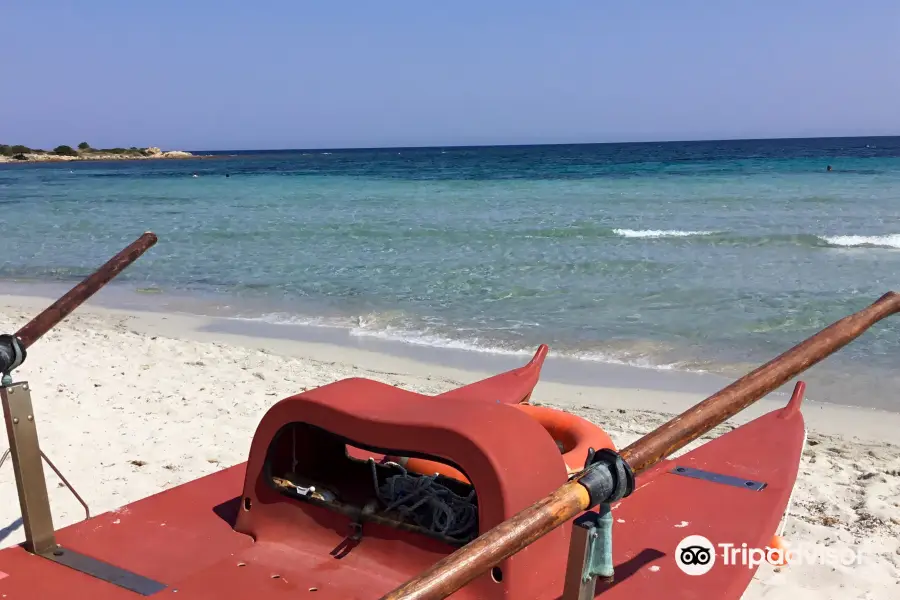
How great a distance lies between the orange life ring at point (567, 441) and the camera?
3287 mm

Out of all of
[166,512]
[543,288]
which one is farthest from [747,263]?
[166,512]

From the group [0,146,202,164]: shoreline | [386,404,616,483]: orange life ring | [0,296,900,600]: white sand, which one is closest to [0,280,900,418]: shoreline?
[0,296,900,600]: white sand

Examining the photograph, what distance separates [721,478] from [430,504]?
150cm

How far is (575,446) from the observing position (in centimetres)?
380

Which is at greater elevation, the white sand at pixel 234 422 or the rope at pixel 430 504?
the rope at pixel 430 504

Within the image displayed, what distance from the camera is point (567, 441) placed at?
3928 mm

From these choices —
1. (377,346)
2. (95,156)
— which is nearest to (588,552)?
(377,346)

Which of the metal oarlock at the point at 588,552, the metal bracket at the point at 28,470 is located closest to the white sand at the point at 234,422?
the metal bracket at the point at 28,470

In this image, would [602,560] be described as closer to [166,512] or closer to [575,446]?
[575,446]

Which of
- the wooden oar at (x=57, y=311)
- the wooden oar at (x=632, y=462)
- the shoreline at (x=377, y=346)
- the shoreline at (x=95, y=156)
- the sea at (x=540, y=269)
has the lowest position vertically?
the shoreline at (x=377, y=346)

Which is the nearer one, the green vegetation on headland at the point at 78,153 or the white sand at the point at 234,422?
the white sand at the point at 234,422

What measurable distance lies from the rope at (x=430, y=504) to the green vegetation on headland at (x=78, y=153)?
80052 millimetres

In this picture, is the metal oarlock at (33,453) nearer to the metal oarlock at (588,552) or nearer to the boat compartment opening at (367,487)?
the boat compartment opening at (367,487)

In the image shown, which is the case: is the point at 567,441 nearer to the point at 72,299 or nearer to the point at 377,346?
the point at 72,299
